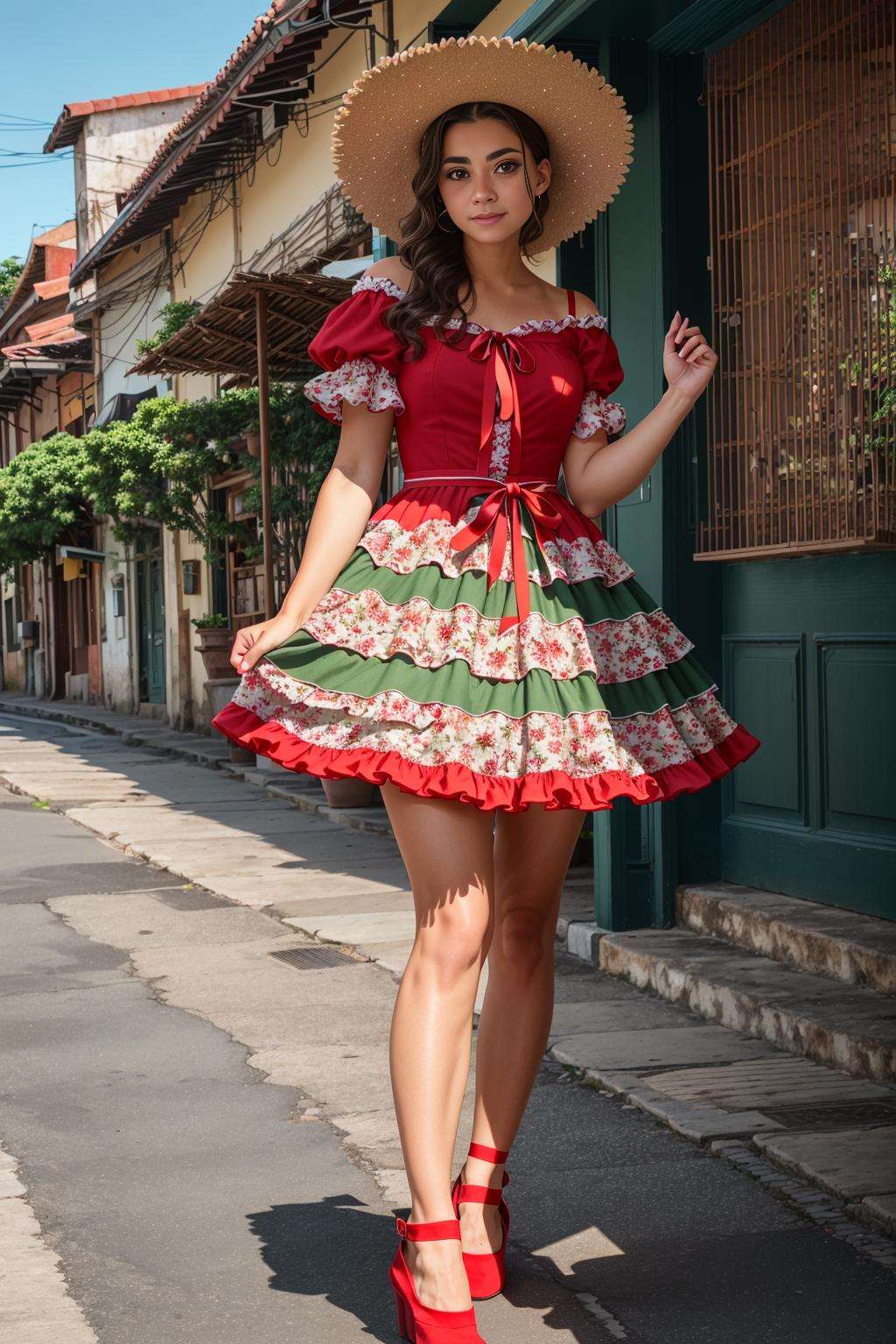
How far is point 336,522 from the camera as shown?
110 inches

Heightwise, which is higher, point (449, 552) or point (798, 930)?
point (449, 552)

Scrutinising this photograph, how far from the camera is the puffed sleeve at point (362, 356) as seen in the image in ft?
9.17

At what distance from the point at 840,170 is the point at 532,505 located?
2.52m

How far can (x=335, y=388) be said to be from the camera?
281 centimetres

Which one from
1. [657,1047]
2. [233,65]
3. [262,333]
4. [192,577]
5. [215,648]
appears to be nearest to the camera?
[657,1047]

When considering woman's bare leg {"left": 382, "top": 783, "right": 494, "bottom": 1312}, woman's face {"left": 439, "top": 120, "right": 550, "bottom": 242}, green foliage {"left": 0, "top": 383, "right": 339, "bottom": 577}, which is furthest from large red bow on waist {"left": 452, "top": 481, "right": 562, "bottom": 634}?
green foliage {"left": 0, "top": 383, "right": 339, "bottom": 577}

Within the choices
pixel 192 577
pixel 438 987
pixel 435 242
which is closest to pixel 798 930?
pixel 438 987

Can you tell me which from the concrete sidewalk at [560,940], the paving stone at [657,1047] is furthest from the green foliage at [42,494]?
the paving stone at [657,1047]

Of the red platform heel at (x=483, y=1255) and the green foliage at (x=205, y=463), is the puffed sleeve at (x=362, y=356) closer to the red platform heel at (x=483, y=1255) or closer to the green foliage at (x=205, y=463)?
the red platform heel at (x=483, y=1255)

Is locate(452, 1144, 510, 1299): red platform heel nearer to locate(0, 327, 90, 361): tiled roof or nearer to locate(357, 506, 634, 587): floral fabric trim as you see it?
locate(357, 506, 634, 587): floral fabric trim

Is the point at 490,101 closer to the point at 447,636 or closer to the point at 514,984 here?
the point at 447,636

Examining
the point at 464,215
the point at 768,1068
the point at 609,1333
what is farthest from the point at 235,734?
the point at 768,1068

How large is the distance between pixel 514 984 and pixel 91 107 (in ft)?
79.3

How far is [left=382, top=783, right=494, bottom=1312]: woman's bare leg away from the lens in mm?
2545
